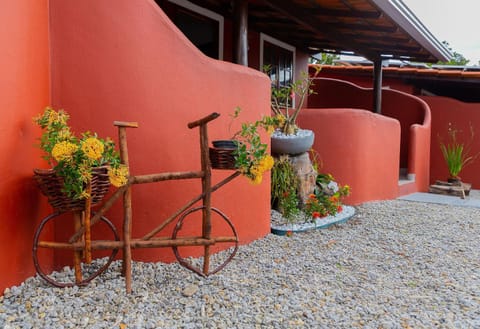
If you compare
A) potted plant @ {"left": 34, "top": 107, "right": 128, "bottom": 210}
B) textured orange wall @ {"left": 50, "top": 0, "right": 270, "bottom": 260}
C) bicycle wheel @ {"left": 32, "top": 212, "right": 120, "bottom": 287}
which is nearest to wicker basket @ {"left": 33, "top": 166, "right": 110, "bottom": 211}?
potted plant @ {"left": 34, "top": 107, "right": 128, "bottom": 210}

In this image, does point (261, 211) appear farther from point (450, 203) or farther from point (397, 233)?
point (450, 203)

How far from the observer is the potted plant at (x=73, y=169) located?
2.24 meters

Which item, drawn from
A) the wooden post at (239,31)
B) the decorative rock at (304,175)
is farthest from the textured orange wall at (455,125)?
the wooden post at (239,31)

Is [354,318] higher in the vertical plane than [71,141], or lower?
lower

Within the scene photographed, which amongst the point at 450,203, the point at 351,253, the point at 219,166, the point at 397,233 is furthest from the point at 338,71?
the point at 219,166

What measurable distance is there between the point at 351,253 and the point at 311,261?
49 cm

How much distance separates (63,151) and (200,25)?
185 inches

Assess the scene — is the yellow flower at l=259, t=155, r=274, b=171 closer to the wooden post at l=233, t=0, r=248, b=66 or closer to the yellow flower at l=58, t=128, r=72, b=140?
the yellow flower at l=58, t=128, r=72, b=140

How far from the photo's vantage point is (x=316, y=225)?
443 centimetres

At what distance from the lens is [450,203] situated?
21.7 ft

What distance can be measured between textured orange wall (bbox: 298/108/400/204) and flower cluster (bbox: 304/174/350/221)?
0.30m

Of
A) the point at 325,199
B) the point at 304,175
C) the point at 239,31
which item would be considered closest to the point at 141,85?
the point at 239,31

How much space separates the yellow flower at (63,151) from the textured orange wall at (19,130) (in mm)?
376

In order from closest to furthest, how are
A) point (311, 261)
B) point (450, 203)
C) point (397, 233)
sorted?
1. point (311, 261)
2. point (397, 233)
3. point (450, 203)
